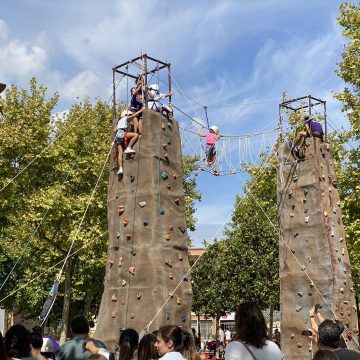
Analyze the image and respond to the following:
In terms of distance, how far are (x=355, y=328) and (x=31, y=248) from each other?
16393 millimetres

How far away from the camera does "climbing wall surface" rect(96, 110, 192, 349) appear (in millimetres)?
8461

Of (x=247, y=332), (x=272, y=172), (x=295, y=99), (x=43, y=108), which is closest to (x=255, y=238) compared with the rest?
(x=272, y=172)

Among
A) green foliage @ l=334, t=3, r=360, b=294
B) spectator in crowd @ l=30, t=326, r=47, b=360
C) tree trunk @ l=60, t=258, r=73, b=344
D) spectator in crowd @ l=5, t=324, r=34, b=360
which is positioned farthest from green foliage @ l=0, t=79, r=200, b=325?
spectator in crowd @ l=5, t=324, r=34, b=360

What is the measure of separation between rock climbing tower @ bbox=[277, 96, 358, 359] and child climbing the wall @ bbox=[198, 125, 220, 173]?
5.06ft

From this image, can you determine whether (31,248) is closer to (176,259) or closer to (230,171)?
(230,171)

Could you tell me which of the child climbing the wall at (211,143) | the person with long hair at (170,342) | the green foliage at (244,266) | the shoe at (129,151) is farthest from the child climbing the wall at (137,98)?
the green foliage at (244,266)

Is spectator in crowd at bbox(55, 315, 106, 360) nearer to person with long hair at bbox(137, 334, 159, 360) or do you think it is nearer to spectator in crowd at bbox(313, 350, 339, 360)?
person with long hair at bbox(137, 334, 159, 360)

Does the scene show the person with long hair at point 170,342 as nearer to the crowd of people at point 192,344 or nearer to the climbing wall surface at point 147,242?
the crowd of people at point 192,344

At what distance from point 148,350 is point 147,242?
396 cm

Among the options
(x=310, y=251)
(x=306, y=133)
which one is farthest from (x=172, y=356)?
(x=306, y=133)

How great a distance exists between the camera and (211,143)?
1182 centimetres

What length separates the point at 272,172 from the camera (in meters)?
20.3

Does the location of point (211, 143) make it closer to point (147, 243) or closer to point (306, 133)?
point (306, 133)

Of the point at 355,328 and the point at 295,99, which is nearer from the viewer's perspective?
the point at 355,328
